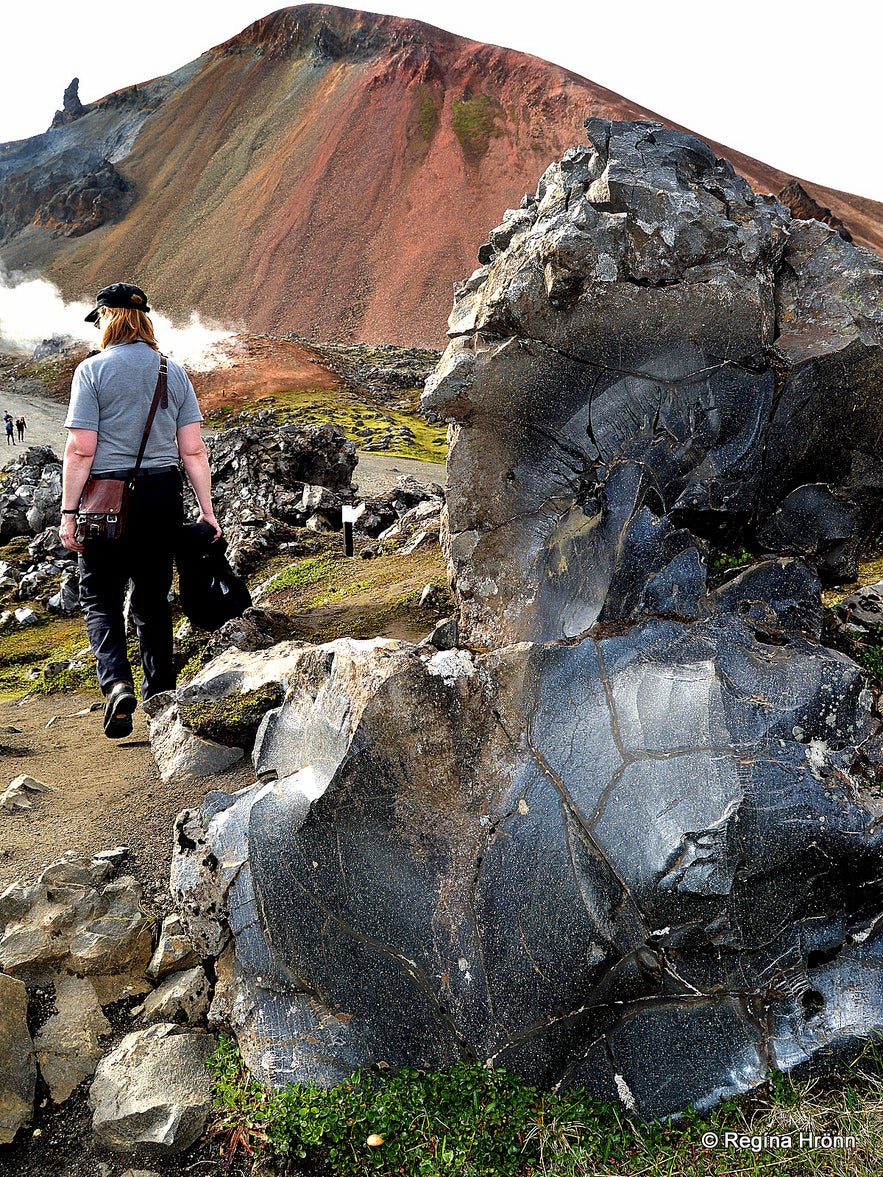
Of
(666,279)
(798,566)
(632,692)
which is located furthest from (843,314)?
(632,692)

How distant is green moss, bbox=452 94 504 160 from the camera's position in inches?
2758

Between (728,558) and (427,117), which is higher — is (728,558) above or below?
below

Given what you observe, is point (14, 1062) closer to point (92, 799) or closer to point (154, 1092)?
point (154, 1092)

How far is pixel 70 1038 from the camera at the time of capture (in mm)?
3143

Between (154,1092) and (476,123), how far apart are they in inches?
3220

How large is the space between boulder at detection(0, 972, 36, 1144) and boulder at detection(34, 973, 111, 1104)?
58mm

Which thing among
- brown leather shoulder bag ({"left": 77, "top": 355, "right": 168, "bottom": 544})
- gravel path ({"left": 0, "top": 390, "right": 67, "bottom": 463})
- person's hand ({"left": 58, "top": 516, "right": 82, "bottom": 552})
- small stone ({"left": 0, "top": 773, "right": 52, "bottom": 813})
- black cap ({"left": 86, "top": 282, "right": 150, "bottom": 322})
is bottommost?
gravel path ({"left": 0, "top": 390, "right": 67, "bottom": 463})

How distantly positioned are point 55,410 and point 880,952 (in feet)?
122

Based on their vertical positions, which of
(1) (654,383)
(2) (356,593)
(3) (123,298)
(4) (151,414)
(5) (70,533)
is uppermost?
(3) (123,298)

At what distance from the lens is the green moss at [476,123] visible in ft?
230

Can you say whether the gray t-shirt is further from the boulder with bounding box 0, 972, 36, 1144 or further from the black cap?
the boulder with bounding box 0, 972, 36, 1144

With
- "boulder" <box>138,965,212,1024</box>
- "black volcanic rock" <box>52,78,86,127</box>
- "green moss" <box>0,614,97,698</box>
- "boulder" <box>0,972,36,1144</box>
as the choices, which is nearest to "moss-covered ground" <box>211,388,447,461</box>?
"green moss" <box>0,614,97,698</box>

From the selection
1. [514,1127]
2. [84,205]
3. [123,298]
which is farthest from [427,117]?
[514,1127]

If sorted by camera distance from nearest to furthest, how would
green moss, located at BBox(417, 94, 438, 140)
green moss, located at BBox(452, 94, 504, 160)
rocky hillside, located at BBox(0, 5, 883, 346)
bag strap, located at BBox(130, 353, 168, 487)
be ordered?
bag strap, located at BBox(130, 353, 168, 487) → rocky hillside, located at BBox(0, 5, 883, 346) → green moss, located at BBox(452, 94, 504, 160) → green moss, located at BBox(417, 94, 438, 140)
